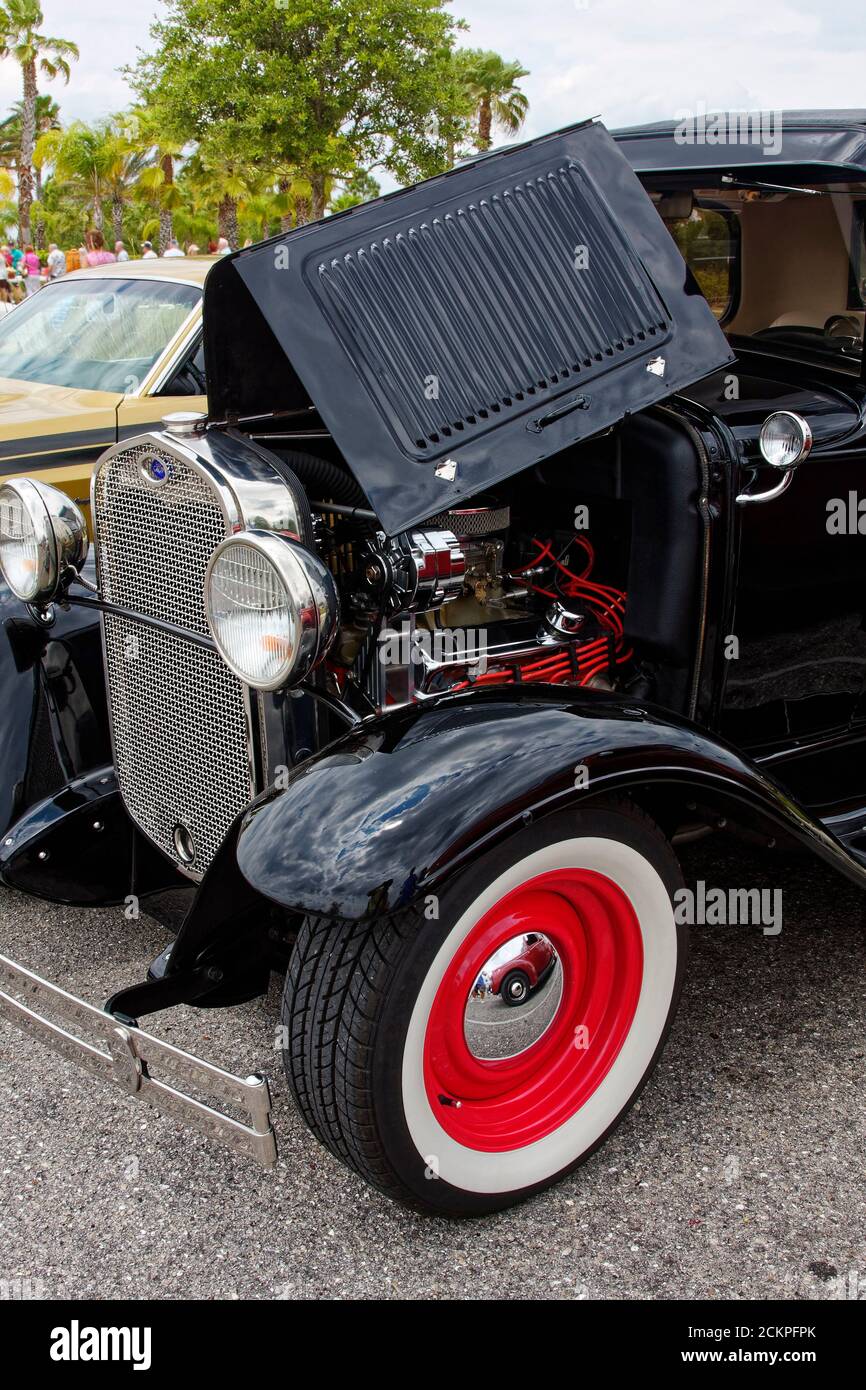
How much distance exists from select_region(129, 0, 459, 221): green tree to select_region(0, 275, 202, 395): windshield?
14.3m

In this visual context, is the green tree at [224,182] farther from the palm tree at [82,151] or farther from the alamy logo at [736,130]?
the alamy logo at [736,130]

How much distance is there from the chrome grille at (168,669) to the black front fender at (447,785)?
0.40m

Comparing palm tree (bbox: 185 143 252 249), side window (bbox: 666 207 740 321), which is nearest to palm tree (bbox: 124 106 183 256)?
palm tree (bbox: 185 143 252 249)

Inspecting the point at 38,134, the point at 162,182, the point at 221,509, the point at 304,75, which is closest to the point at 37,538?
the point at 221,509

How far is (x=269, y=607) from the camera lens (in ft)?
6.40

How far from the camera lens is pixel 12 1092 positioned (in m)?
2.43

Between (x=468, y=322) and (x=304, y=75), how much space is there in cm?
1945

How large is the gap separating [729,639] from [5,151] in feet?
172

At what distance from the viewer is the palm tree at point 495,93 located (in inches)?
1246

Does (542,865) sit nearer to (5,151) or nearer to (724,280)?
(724,280)

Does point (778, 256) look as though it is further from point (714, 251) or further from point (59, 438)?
point (59, 438)

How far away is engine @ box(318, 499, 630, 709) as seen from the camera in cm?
223
